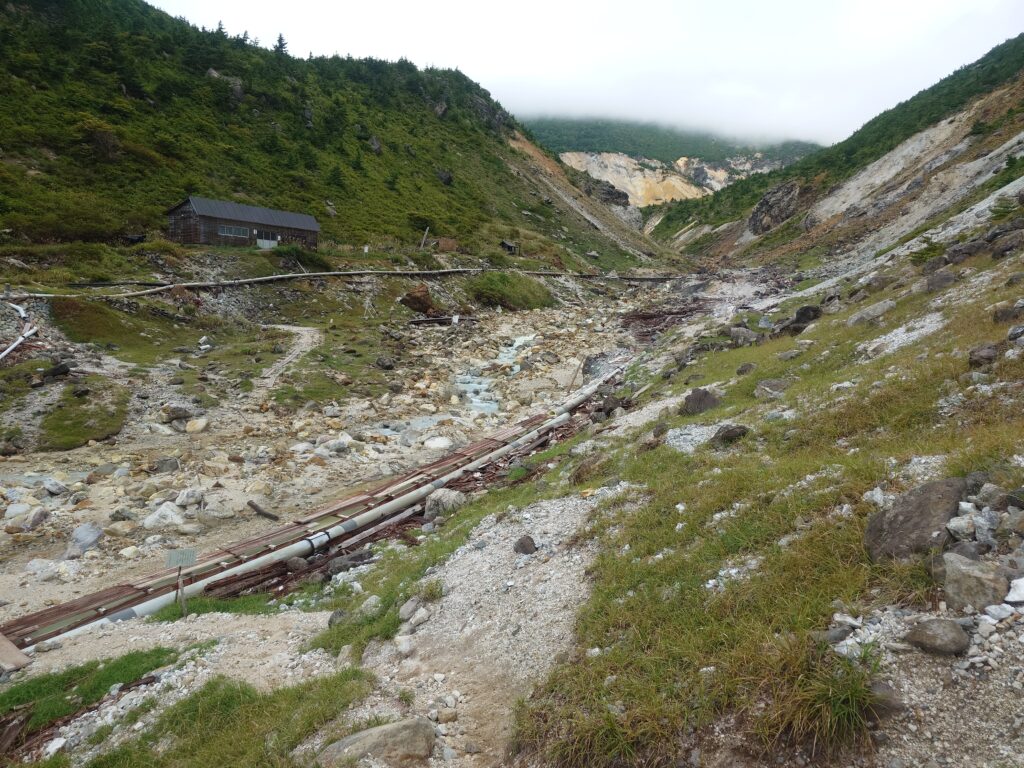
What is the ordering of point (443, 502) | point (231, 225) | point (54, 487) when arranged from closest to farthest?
point (443, 502) → point (54, 487) → point (231, 225)

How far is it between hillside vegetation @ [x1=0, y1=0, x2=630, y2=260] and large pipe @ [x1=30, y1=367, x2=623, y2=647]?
39.6m

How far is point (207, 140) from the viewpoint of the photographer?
6294cm

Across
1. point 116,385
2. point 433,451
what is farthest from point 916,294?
point 116,385

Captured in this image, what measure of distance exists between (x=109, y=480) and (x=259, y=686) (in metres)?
12.3

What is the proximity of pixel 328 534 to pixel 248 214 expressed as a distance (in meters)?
43.3

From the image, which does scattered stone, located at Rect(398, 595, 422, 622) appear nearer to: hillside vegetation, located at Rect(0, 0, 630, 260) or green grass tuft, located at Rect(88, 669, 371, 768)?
green grass tuft, located at Rect(88, 669, 371, 768)

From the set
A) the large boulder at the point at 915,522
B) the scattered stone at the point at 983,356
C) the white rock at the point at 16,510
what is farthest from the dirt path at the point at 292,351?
the scattered stone at the point at 983,356

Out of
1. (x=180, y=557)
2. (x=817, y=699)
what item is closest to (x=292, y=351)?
(x=180, y=557)

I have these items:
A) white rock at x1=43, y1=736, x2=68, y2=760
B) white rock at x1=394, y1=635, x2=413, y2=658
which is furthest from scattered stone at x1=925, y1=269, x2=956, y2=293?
white rock at x1=43, y1=736, x2=68, y2=760

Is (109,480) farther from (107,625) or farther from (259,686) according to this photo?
(259,686)

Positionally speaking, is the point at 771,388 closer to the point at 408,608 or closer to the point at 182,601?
the point at 408,608

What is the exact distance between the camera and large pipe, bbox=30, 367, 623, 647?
10.9 meters

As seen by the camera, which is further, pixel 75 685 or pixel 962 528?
pixel 75 685

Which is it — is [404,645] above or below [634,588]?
below
